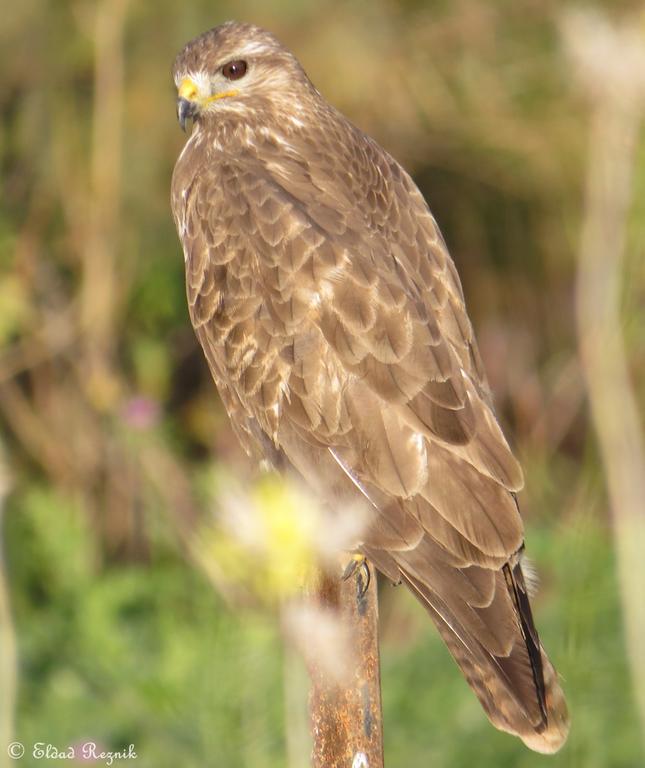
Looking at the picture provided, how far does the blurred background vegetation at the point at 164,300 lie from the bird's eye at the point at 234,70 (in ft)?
5.72

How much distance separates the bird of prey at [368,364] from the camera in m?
3.20

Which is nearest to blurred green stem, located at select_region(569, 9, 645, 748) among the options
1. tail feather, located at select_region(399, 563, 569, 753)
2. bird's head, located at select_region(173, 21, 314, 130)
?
tail feather, located at select_region(399, 563, 569, 753)

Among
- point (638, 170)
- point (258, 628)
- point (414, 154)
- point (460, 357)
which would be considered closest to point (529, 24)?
point (414, 154)

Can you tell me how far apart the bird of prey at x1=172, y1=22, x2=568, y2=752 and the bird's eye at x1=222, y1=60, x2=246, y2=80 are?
19 cm

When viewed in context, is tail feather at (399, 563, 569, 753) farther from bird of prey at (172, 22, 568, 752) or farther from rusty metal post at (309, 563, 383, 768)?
rusty metal post at (309, 563, 383, 768)

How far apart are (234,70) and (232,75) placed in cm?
2

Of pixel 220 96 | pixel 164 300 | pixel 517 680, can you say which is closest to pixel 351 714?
pixel 517 680

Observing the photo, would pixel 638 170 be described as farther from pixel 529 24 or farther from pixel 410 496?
pixel 529 24

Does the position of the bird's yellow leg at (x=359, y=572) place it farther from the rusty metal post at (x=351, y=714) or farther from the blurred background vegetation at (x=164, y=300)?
the blurred background vegetation at (x=164, y=300)

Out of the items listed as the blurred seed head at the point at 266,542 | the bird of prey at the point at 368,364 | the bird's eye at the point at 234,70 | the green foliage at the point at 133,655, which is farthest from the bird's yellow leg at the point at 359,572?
the bird's eye at the point at 234,70

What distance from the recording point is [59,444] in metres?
7.11

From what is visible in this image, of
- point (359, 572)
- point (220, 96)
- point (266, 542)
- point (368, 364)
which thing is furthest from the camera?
point (220, 96)

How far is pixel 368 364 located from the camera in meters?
3.57

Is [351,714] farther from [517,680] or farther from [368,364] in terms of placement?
[368,364]
